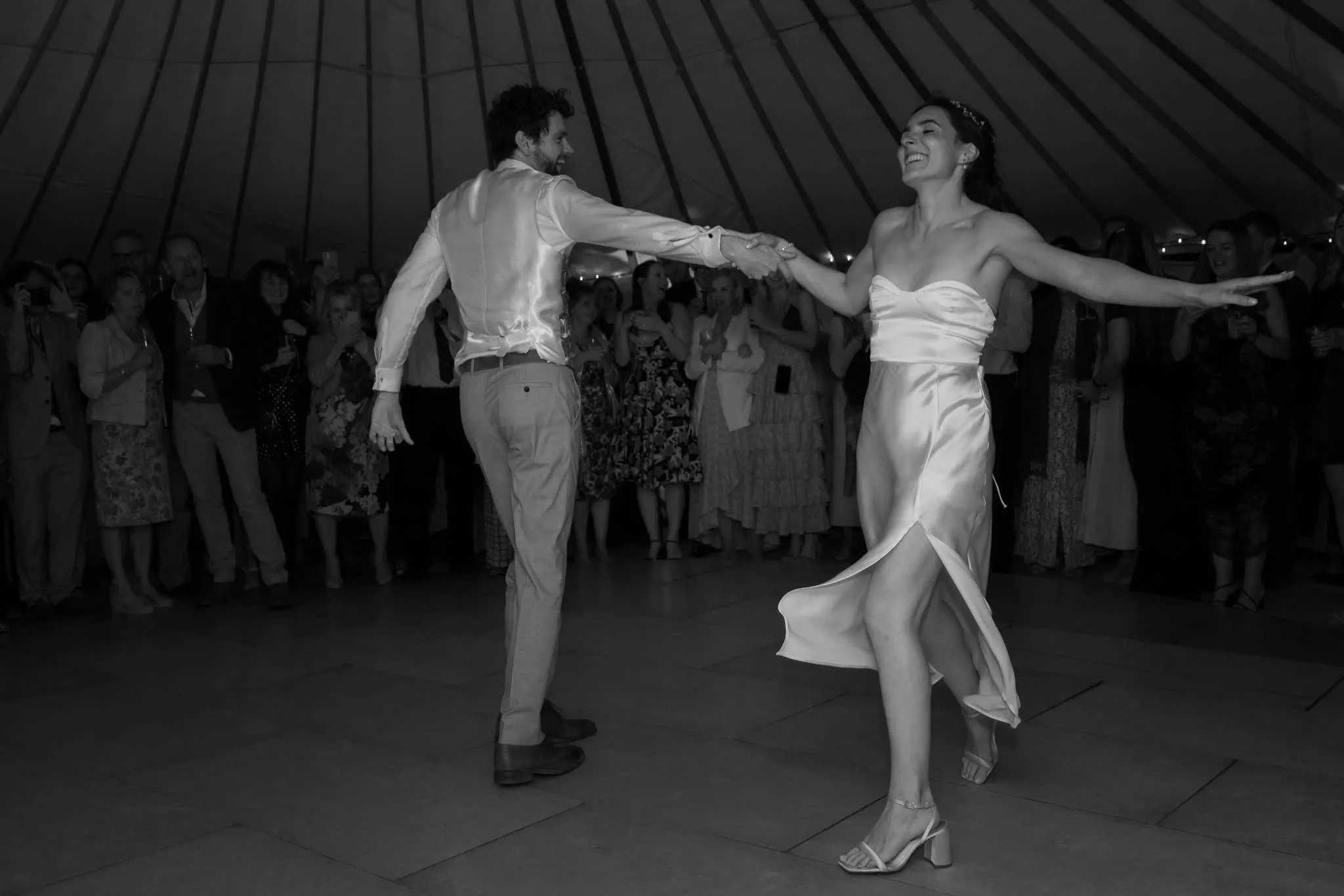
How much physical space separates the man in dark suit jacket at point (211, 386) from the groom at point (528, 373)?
252 centimetres

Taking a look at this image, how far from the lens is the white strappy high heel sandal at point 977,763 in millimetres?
2709

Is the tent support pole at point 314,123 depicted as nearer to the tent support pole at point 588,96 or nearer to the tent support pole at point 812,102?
the tent support pole at point 588,96

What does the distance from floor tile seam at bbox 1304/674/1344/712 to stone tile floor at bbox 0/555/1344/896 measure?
0.5 inches

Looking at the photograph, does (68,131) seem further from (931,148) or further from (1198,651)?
(1198,651)

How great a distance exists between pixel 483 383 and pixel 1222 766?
189 cm

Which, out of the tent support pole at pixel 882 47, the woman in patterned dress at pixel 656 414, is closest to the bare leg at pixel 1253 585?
the tent support pole at pixel 882 47

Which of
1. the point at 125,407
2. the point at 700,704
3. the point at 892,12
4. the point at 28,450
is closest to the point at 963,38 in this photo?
the point at 892,12

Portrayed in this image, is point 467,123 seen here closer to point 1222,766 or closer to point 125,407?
point 125,407

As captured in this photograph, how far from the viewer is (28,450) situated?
4828mm

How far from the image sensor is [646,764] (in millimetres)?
2896

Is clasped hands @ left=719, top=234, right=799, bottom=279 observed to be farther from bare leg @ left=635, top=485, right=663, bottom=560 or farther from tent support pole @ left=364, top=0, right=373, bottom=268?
tent support pole @ left=364, top=0, right=373, bottom=268

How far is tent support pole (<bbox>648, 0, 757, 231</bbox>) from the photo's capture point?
19.0 ft

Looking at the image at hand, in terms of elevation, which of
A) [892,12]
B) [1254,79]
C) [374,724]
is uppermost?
[892,12]

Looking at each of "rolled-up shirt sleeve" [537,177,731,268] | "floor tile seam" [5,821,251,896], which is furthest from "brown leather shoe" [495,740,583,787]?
"rolled-up shirt sleeve" [537,177,731,268]
